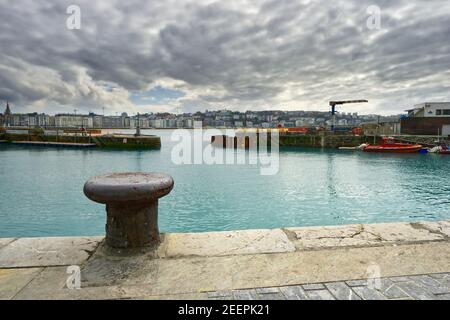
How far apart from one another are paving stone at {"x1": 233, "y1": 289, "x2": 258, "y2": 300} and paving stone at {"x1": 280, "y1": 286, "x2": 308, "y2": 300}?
23 cm

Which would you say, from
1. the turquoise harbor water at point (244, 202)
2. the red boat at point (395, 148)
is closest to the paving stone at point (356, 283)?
the turquoise harbor water at point (244, 202)

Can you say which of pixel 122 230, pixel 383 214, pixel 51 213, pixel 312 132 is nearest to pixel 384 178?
pixel 383 214

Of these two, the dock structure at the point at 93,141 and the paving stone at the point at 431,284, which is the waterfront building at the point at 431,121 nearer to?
the dock structure at the point at 93,141

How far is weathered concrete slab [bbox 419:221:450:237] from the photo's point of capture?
148 inches

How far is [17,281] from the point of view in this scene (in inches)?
99.5

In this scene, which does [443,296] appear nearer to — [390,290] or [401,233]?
[390,290]

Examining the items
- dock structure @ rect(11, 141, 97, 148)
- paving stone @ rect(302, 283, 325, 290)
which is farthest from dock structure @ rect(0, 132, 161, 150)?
paving stone @ rect(302, 283, 325, 290)

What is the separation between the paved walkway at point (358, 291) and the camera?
2279 mm

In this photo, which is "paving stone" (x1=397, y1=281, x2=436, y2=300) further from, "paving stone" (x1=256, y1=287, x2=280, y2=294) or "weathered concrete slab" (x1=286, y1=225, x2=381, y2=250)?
"paving stone" (x1=256, y1=287, x2=280, y2=294)

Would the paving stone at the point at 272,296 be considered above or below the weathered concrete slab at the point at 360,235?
below

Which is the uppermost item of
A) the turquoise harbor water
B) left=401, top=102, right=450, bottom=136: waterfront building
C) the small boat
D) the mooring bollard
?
left=401, top=102, right=450, bottom=136: waterfront building

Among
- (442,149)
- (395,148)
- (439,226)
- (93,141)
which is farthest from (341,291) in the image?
(93,141)
